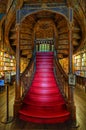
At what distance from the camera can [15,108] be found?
4.43 metres

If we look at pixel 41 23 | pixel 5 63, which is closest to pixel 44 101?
pixel 41 23

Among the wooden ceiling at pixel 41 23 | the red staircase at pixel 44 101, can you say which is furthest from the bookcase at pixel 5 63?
the red staircase at pixel 44 101

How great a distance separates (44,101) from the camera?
4793mm

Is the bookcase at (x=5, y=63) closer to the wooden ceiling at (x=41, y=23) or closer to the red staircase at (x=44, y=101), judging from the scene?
the wooden ceiling at (x=41, y=23)

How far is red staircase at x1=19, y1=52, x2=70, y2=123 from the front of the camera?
162 inches

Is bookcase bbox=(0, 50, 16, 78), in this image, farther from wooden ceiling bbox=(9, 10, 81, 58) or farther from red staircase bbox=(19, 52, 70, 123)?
red staircase bbox=(19, 52, 70, 123)

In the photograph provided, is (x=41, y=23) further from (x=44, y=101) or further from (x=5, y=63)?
(x=5, y=63)

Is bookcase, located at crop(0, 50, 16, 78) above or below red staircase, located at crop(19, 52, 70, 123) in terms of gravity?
above

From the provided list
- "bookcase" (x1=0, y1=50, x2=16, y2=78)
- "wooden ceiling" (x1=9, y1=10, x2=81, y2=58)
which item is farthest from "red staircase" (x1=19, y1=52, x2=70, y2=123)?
"bookcase" (x1=0, y1=50, x2=16, y2=78)

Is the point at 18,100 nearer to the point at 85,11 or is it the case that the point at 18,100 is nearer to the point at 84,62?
the point at 85,11

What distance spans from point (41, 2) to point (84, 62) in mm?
5939

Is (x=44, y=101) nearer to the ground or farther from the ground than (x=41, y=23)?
nearer to the ground

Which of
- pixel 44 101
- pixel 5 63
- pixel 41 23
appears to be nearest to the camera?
pixel 44 101

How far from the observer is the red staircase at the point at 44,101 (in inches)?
162
